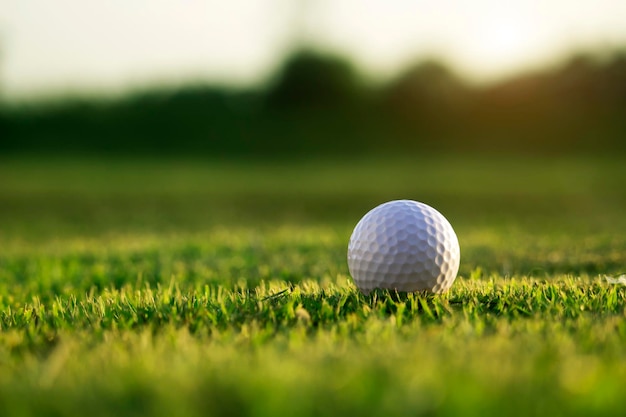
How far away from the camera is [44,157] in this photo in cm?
2375

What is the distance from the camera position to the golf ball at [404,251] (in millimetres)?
3250

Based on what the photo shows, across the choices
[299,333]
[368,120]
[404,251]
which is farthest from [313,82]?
[299,333]

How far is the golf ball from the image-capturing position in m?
3.25

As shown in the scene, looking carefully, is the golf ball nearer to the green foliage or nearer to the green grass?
the green grass

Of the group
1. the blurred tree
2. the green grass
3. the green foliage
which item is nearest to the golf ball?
the green grass

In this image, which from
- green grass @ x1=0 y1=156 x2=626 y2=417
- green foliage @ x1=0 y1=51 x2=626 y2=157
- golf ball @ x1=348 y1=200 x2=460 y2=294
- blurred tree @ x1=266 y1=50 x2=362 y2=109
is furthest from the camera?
blurred tree @ x1=266 y1=50 x2=362 y2=109

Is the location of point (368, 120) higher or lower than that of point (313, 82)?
lower

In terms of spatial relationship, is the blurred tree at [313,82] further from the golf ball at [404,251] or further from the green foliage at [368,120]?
the golf ball at [404,251]

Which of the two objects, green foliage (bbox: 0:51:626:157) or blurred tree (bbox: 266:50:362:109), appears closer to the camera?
green foliage (bbox: 0:51:626:157)

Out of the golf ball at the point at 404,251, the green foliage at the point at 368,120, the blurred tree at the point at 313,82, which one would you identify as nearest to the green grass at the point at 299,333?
the golf ball at the point at 404,251

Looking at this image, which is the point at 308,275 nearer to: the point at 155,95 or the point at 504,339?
the point at 504,339

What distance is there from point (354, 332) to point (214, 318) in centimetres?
64

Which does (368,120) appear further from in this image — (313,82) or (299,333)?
(299,333)

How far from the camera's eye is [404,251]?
3283 mm
